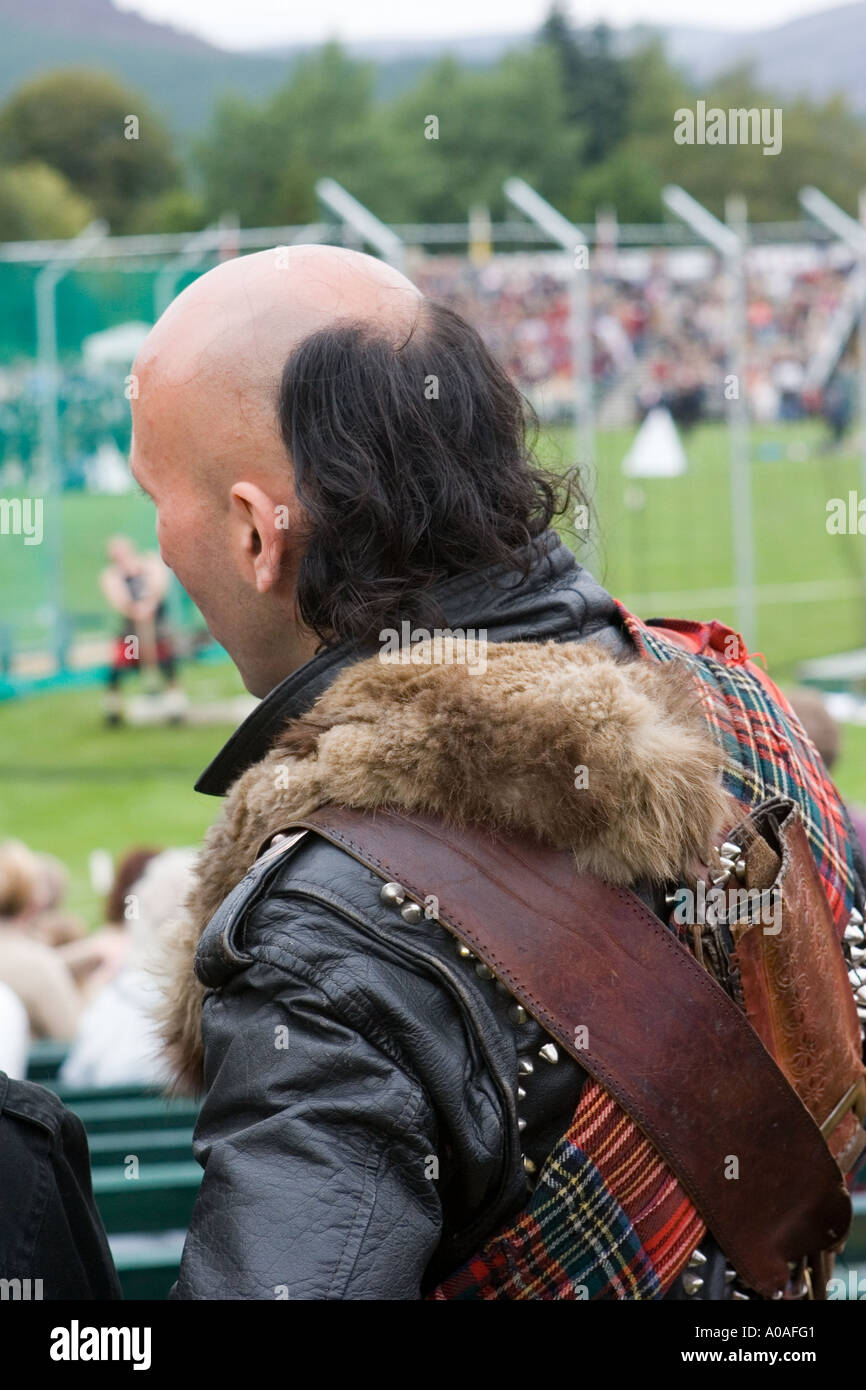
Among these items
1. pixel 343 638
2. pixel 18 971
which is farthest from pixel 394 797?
pixel 18 971

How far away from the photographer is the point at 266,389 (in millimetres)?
1459

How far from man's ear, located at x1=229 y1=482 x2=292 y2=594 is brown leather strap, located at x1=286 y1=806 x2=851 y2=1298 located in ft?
0.92

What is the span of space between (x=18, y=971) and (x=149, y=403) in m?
3.19

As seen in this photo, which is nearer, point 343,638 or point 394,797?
point 394,797

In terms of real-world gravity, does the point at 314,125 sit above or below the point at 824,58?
below

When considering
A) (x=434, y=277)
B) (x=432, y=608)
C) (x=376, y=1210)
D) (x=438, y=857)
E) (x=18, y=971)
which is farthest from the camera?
(x=434, y=277)

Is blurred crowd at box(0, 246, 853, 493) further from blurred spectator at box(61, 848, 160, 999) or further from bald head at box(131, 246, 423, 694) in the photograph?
blurred spectator at box(61, 848, 160, 999)

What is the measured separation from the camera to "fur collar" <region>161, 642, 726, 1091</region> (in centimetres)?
133

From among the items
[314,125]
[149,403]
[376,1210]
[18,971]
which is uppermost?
[314,125]

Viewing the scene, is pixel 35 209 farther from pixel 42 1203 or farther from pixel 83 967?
pixel 42 1203

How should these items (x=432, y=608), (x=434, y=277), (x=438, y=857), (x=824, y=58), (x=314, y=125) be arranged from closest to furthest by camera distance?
(x=438, y=857) < (x=432, y=608) < (x=434, y=277) < (x=314, y=125) < (x=824, y=58)

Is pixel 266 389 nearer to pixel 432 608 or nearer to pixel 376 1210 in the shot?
pixel 432 608

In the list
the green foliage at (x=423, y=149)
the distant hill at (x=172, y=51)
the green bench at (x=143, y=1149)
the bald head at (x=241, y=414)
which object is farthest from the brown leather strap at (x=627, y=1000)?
the distant hill at (x=172, y=51)

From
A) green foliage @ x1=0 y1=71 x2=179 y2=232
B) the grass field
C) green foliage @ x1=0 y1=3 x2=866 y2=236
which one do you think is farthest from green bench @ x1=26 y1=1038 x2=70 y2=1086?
green foliage @ x1=0 y1=71 x2=179 y2=232
